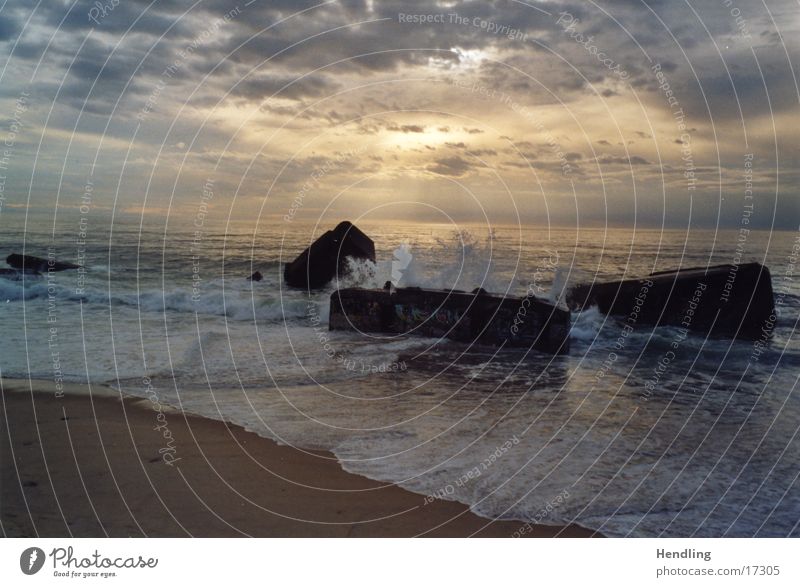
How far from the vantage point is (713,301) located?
37.8ft

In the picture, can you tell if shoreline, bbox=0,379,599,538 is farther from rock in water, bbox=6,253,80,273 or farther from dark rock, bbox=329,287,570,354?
rock in water, bbox=6,253,80,273

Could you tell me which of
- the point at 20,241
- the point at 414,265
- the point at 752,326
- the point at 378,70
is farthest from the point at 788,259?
the point at 20,241

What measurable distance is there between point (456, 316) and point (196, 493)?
583 centimetres

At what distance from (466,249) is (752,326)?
620cm

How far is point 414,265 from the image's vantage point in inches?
476

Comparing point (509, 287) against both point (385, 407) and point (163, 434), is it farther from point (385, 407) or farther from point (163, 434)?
point (163, 434)

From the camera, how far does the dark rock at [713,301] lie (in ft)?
36.8
